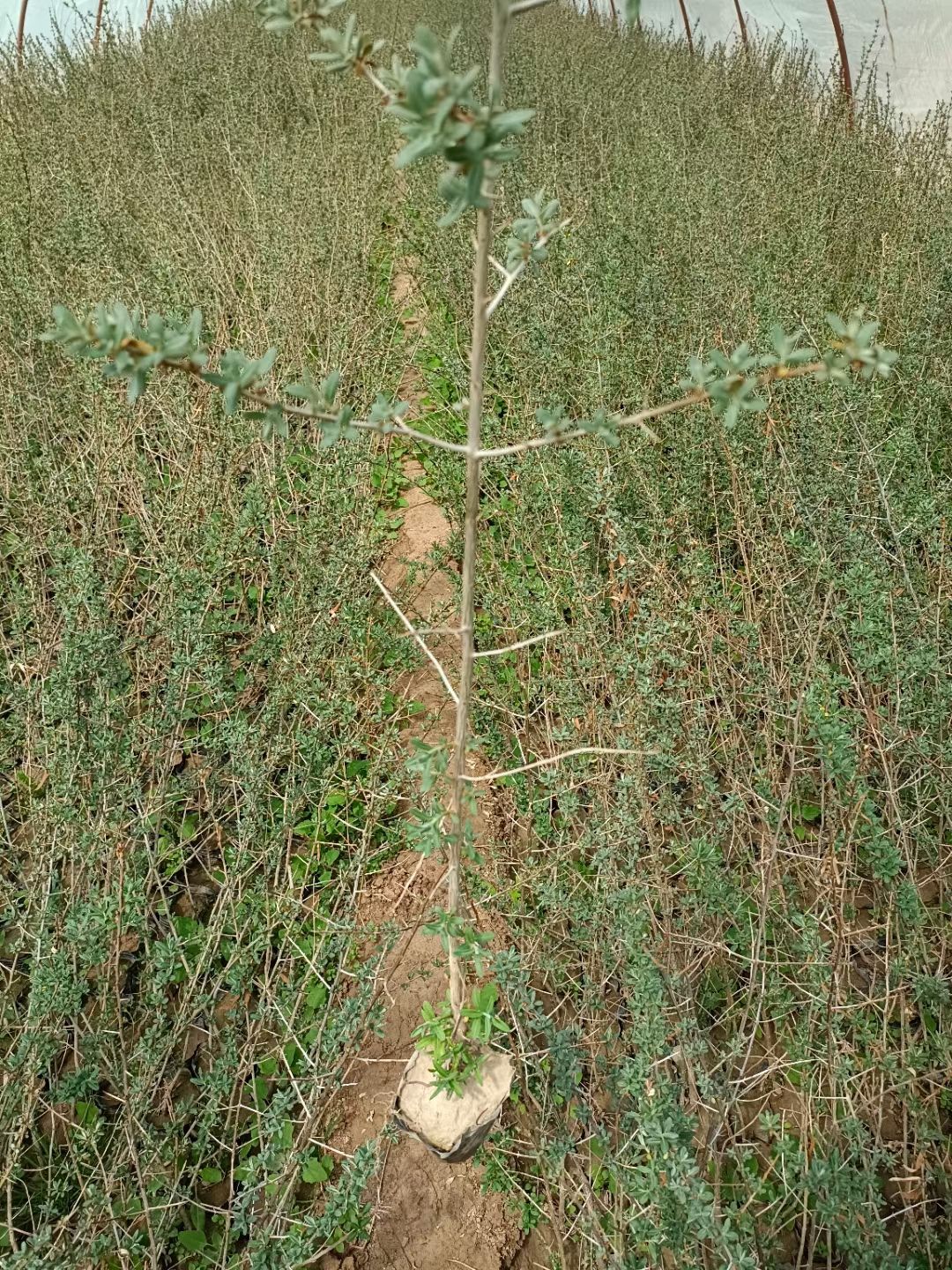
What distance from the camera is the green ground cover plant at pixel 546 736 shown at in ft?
5.35

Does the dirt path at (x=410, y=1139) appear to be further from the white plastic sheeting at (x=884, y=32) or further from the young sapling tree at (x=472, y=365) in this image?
the white plastic sheeting at (x=884, y=32)

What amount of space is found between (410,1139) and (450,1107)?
0.57m

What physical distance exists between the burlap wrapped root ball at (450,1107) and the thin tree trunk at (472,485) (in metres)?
0.13

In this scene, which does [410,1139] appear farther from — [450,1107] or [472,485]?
[472,485]

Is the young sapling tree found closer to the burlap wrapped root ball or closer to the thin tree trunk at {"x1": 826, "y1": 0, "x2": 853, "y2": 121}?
the burlap wrapped root ball

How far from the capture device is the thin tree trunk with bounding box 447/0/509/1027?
913 millimetres

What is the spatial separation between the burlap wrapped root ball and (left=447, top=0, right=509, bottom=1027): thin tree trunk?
13cm

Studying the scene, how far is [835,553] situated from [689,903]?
4.20ft

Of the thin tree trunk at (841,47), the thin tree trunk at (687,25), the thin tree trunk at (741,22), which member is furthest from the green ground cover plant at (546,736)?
the thin tree trunk at (687,25)

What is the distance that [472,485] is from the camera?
115 cm

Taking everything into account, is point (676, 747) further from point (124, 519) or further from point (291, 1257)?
point (124, 519)

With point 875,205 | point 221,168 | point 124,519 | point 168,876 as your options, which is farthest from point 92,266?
point 875,205

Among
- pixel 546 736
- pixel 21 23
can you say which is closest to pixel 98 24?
pixel 21 23

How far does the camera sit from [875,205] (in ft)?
14.5
